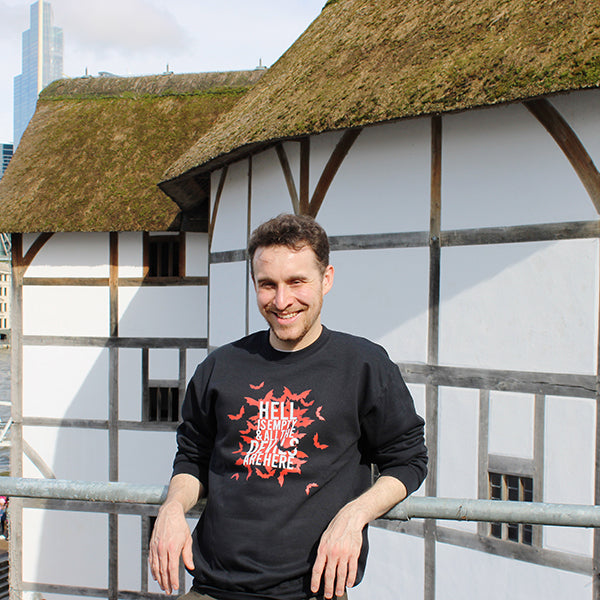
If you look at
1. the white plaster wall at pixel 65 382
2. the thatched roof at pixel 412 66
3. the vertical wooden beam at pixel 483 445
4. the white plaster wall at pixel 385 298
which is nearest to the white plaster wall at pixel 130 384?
the white plaster wall at pixel 65 382

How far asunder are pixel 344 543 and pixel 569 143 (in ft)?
14.8

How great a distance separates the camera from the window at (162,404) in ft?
37.6

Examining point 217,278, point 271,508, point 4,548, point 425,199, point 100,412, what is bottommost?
point 4,548

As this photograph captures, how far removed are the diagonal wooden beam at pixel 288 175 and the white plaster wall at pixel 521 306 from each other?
1963 millimetres

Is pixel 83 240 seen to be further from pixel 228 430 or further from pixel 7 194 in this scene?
pixel 228 430

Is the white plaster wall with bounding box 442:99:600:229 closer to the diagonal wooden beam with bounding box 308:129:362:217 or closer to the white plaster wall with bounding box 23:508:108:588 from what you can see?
the diagonal wooden beam with bounding box 308:129:362:217

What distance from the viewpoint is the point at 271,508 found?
1.98m

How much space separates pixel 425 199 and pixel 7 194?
9407mm

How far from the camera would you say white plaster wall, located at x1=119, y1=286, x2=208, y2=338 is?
447 inches

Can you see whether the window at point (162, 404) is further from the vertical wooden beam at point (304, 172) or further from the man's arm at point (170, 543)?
the man's arm at point (170, 543)

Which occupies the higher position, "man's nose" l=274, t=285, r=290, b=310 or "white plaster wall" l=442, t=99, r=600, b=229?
"white plaster wall" l=442, t=99, r=600, b=229

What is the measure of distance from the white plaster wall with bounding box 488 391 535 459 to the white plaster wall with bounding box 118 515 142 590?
8.07m

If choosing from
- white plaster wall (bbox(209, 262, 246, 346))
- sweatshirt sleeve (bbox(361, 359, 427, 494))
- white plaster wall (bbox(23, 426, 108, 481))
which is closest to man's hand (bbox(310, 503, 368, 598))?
sweatshirt sleeve (bbox(361, 359, 427, 494))

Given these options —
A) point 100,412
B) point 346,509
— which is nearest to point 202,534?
point 346,509
